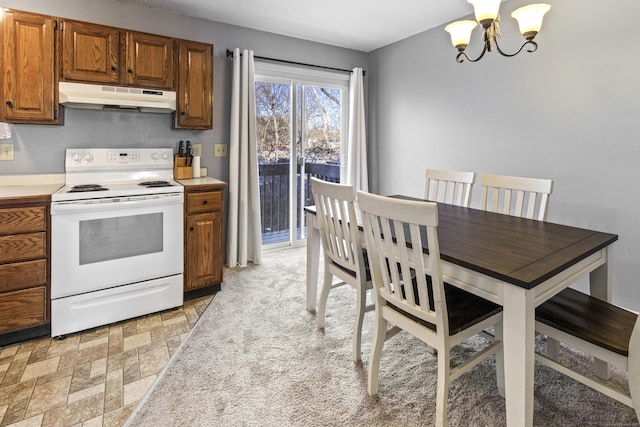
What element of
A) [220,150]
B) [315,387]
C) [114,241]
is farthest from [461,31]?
[114,241]

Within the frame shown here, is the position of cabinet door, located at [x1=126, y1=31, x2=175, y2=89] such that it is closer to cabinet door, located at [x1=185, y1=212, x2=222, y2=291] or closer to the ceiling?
the ceiling

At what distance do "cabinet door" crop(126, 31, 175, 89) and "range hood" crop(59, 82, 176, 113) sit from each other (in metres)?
0.08

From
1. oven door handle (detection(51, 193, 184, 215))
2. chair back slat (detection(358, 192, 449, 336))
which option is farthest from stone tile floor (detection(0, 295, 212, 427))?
chair back slat (detection(358, 192, 449, 336))

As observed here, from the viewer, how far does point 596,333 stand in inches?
56.2

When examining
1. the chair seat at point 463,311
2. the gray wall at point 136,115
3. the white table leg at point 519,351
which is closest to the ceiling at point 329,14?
the gray wall at point 136,115

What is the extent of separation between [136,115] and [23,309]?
175 cm

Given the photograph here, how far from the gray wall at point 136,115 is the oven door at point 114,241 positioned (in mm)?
890

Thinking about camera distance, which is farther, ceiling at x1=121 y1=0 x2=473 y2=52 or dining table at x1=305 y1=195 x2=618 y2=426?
ceiling at x1=121 y1=0 x2=473 y2=52

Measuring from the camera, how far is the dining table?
51.0 inches

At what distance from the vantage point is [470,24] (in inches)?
81.5

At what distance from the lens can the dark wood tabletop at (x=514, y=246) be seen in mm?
1348

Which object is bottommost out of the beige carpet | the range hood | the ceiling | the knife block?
the beige carpet

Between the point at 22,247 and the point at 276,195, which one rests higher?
the point at 276,195

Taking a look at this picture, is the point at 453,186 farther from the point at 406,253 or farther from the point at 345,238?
the point at 406,253
